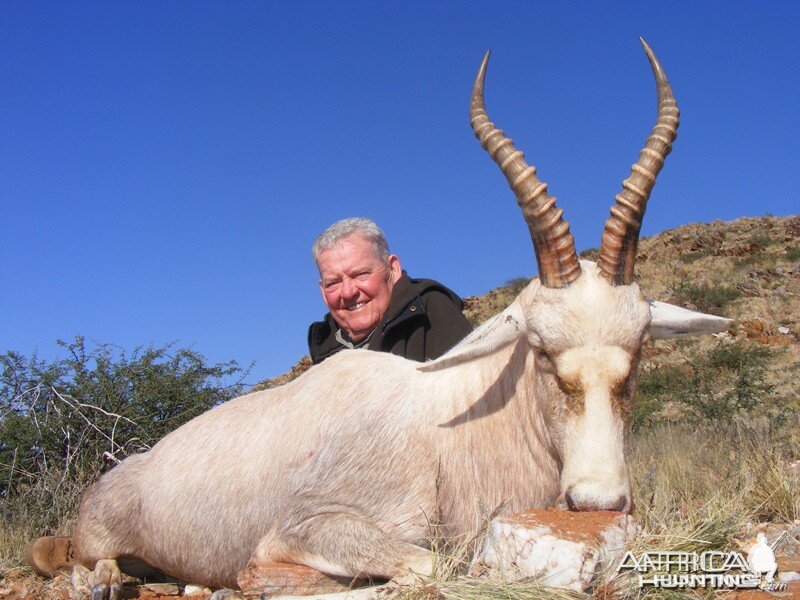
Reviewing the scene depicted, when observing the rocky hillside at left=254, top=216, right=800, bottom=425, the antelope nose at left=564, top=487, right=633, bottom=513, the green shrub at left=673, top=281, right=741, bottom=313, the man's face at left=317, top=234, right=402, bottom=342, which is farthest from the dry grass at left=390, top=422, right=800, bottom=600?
the green shrub at left=673, top=281, right=741, bottom=313

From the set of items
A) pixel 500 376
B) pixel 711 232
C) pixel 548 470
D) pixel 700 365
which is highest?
pixel 711 232

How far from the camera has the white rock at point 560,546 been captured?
318cm

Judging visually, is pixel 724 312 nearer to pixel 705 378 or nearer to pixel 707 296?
pixel 707 296

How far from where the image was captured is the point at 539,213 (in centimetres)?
A: 412

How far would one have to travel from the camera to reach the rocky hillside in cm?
1692

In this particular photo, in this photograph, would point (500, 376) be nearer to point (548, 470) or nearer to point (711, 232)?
point (548, 470)

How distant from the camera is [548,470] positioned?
420 centimetres

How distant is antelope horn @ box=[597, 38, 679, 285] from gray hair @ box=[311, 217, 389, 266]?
115 inches

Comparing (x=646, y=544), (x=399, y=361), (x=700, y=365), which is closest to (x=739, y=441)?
(x=399, y=361)

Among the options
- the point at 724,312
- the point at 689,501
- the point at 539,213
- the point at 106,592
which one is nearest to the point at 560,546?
the point at 539,213

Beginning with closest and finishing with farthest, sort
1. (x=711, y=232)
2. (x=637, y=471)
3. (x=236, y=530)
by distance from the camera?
(x=236, y=530) < (x=637, y=471) < (x=711, y=232)

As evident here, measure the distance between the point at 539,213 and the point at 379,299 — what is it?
2875 mm

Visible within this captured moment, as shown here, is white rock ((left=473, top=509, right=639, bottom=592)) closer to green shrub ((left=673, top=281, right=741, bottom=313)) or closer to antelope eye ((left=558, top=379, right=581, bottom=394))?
antelope eye ((left=558, top=379, right=581, bottom=394))

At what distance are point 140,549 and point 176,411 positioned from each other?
4.09 m
